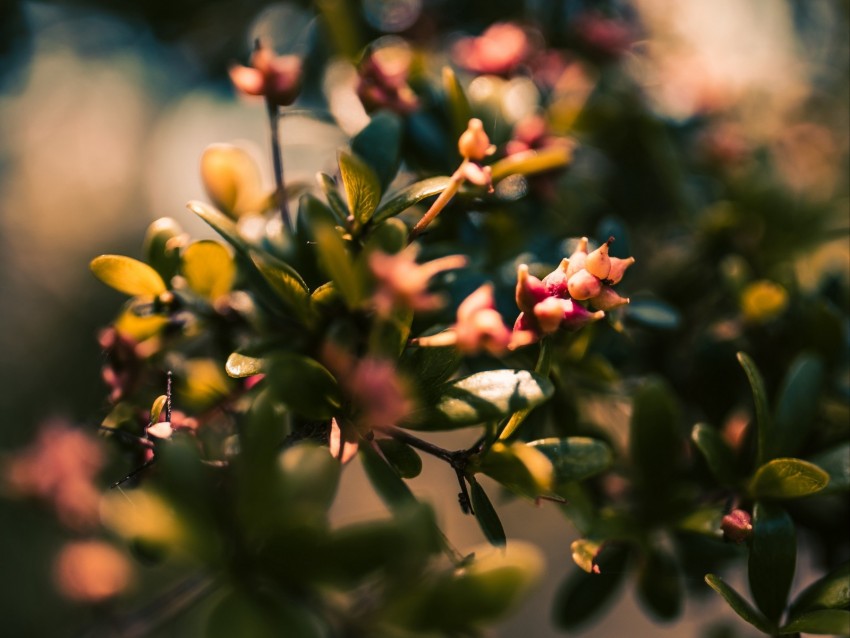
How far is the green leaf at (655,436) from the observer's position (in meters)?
0.64

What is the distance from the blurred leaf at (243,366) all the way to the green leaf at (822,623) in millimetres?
403

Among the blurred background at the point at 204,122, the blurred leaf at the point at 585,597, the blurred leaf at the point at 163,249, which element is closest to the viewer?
the blurred leaf at the point at 163,249

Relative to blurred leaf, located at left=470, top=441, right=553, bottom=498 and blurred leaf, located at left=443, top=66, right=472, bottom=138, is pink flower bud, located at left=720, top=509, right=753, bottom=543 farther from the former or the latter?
blurred leaf, located at left=443, top=66, right=472, bottom=138

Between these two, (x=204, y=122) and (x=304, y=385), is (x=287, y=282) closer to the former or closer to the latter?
(x=304, y=385)

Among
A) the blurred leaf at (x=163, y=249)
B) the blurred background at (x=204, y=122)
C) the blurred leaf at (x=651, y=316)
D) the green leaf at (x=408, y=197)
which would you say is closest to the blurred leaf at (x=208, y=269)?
the blurred leaf at (x=163, y=249)

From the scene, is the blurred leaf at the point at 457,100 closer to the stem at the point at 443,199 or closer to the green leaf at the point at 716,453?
the stem at the point at 443,199

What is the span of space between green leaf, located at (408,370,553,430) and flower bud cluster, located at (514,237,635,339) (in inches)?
1.5

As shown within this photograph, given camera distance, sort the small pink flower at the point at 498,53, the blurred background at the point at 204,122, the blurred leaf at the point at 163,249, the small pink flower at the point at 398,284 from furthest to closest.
Answer: 1. the blurred background at the point at 204,122
2. the small pink flower at the point at 498,53
3. the blurred leaf at the point at 163,249
4. the small pink flower at the point at 398,284

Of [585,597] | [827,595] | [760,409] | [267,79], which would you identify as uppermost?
[267,79]

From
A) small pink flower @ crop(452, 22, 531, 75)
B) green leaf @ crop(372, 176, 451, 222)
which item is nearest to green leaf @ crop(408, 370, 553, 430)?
green leaf @ crop(372, 176, 451, 222)

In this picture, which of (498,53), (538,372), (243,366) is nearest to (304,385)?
(243,366)

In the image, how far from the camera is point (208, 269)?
0.58 meters

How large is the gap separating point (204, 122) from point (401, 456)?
111cm

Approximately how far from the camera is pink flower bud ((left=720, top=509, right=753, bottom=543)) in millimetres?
508
